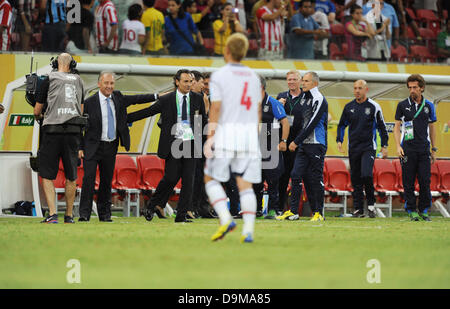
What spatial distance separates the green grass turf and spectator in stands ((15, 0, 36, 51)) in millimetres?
8221

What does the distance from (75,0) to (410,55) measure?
8.21m

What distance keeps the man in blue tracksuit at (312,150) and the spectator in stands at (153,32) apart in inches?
224

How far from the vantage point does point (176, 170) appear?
40.8 feet

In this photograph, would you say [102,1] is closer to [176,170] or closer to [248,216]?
[176,170]

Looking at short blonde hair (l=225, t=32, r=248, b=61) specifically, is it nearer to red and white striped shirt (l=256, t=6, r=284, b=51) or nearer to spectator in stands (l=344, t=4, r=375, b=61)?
red and white striped shirt (l=256, t=6, r=284, b=51)

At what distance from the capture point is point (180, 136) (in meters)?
12.4

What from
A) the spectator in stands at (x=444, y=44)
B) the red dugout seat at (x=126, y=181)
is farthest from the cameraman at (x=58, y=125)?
the spectator in stands at (x=444, y=44)

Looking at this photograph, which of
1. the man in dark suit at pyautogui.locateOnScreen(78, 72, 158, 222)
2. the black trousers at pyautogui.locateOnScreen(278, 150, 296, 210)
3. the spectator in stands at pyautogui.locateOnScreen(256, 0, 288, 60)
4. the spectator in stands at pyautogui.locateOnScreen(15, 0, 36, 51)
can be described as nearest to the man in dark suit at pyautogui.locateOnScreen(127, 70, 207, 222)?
the man in dark suit at pyautogui.locateOnScreen(78, 72, 158, 222)

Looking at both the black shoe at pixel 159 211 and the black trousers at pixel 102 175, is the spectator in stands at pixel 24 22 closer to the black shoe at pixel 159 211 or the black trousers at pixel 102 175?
the black trousers at pixel 102 175

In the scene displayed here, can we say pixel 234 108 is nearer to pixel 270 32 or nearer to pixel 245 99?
pixel 245 99

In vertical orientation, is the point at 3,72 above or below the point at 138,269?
above

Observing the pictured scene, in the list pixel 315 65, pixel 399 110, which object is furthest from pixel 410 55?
pixel 399 110

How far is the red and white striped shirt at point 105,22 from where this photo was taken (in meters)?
18.4

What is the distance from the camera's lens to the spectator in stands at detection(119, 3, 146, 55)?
18703mm
